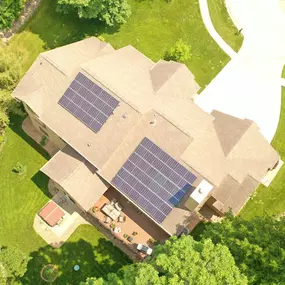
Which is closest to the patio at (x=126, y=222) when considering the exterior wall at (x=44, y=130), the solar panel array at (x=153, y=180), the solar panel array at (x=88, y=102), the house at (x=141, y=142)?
the house at (x=141, y=142)

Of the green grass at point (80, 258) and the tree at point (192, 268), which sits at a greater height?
the tree at point (192, 268)

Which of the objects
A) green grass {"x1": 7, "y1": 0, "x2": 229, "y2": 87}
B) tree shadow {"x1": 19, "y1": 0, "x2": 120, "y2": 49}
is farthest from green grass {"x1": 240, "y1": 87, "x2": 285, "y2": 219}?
tree shadow {"x1": 19, "y1": 0, "x2": 120, "y2": 49}

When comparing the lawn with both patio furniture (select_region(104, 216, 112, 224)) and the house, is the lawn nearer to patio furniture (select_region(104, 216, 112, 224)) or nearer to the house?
patio furniture (select_region(104, 216, 112, 224))

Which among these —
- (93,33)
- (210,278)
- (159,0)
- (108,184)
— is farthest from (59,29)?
(210,278)

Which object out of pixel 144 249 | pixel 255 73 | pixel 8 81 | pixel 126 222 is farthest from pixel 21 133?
pixel 255 73

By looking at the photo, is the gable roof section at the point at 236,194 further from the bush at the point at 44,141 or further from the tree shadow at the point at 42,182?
the bush at the point at 44,141

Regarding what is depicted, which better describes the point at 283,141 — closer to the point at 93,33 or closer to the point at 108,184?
the point at 108,184
